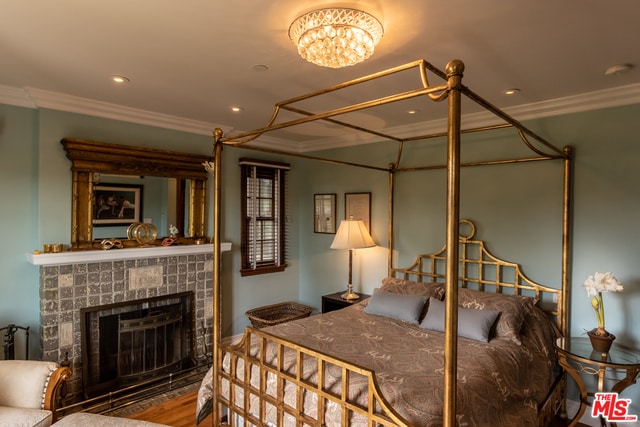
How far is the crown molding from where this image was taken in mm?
2766

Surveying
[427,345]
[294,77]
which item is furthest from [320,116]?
[427,345]

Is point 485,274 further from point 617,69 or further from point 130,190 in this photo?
point 130,190

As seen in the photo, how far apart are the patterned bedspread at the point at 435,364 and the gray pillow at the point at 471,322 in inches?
2.6

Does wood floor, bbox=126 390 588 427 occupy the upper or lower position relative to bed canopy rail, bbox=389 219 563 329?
lower

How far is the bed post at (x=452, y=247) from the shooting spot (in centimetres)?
133

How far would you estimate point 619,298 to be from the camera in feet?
9.00

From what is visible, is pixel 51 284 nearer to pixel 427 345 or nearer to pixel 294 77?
pixel 294 77

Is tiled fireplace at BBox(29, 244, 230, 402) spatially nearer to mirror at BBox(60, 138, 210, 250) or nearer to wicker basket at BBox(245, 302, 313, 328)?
mirror at BBox(60, 138, 210, 250)

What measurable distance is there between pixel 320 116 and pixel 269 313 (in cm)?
333

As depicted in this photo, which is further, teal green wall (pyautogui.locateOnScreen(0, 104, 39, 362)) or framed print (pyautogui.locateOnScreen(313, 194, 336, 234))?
framed print (pyautogui.locateOnScreen(313, 194, 336, 234))

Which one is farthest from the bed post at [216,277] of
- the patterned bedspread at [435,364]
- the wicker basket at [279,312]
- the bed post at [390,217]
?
the bed post at [390,217]

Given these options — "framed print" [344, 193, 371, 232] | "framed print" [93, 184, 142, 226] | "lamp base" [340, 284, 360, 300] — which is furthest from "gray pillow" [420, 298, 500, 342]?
"framed print" [93, 184, 142, 226]

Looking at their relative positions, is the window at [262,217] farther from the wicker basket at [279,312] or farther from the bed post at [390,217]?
the bed post at [390,217]

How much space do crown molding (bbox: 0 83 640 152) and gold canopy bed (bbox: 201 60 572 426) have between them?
0.30 meters
